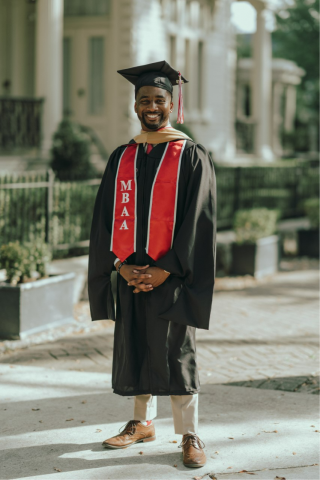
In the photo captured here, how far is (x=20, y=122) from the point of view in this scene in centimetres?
1268

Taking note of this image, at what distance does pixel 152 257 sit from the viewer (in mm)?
3920

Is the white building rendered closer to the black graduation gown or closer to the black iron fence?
the black iron fence

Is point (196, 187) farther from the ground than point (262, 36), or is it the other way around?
point (262, 36)

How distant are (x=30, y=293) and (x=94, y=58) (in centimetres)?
946

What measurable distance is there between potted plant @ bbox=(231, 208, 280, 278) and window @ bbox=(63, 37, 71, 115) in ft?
19.4

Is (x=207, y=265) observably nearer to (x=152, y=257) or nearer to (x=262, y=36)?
(x=152, y=257)

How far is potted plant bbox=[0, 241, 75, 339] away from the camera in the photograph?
21.4 ft

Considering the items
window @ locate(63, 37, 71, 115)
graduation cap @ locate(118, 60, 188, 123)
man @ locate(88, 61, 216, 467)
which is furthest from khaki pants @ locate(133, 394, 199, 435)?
window @ locate(63, 37, 71, 115)

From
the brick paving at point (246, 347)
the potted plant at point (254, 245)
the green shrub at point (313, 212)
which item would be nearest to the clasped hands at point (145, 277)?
the brick paving at point (246, 347)

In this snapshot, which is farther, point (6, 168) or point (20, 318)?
point (6, 168)

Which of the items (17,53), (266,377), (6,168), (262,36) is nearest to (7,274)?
(266,377)

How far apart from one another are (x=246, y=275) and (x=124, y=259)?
6.76 m

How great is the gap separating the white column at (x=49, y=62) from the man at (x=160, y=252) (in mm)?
8887

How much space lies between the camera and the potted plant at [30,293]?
6508 mm
